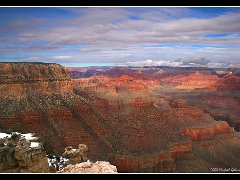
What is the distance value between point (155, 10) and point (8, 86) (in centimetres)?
323

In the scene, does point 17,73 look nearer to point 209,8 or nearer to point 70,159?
point 70,159

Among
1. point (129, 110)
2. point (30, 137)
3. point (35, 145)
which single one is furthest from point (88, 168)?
point (129, 110)

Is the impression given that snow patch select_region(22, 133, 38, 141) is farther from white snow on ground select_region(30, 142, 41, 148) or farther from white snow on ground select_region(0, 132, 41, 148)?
white snow on ground select_region(30, 142, 41, 148)

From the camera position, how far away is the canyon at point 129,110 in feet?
28.3

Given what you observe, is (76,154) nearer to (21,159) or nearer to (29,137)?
(29,137)

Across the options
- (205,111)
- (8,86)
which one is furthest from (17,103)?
(205,111)

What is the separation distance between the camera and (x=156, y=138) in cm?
913

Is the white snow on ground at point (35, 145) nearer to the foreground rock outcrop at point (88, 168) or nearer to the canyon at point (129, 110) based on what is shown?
the canyon at point (129, 110)

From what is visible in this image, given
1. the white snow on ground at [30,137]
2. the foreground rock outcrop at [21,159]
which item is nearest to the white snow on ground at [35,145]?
the white snow on ground at [30,137]

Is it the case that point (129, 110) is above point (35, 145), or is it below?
above

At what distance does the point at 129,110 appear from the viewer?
30.0 feet

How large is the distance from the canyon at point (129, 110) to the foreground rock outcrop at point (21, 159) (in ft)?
2.86

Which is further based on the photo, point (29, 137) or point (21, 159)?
point (29, 137)

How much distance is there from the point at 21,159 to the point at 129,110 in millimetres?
2598
